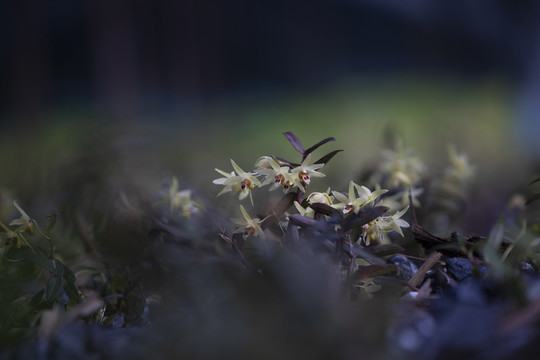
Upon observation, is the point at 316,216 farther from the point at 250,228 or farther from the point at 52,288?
the point at 52,288

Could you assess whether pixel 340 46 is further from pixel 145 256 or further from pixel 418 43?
pixel 145 256

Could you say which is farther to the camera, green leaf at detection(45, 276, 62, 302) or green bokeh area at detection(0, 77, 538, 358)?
green bokeh area at detection(0, 77, 538, 358)

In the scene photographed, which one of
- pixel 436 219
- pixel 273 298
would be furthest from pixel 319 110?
pixel 273 298

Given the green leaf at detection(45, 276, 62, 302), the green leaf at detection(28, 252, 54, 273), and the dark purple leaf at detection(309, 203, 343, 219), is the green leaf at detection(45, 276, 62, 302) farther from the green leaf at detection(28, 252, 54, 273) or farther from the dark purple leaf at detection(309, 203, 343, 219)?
the dark purple leaf at detection(309, 203, 343, 219)

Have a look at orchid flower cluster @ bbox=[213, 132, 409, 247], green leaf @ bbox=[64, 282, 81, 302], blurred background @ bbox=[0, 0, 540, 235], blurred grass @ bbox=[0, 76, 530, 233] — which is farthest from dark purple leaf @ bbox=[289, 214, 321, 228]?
blurred background @ bbox=[0, 0, 540, 235]

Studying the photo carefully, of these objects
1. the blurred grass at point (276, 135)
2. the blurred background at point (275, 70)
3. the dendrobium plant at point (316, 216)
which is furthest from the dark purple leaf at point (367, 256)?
the blurred background at point (275, 70)

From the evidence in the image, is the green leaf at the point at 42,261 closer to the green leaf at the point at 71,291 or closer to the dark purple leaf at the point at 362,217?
the green leaf at the point at 71,291

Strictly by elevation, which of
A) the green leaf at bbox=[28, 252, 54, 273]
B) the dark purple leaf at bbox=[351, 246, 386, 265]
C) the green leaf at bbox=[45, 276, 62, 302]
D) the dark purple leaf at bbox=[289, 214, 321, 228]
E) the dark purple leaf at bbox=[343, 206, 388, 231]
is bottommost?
the green leaf at bbox=[45, 276, 62, 302]
